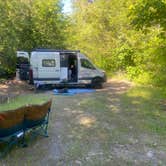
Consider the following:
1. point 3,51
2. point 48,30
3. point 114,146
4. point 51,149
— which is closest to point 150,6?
point 114,146

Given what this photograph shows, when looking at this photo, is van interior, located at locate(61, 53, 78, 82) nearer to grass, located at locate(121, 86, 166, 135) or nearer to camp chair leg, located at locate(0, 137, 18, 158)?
grass, located at locate(121, 86, 166, 135)

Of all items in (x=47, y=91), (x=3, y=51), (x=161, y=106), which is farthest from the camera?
(x=3, y=51)

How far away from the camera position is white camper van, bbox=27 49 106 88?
16.7 metres

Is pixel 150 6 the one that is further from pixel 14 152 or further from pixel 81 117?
pixel 14 152

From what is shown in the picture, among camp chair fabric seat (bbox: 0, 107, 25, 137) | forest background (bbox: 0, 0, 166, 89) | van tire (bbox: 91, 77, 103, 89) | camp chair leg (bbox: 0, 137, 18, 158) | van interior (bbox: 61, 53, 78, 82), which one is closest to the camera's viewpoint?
camp chair fabric seat (bbox: 0, 107, 25, 137)

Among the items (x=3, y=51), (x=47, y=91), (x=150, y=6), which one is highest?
(x=150, y=6)

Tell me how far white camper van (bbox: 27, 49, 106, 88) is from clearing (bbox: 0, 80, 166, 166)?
401cm

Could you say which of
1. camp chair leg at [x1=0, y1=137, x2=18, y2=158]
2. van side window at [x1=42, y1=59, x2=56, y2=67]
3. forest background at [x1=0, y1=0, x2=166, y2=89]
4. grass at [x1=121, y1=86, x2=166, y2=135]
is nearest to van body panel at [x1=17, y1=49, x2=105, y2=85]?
van side window at [x1=42, y1=59, x2=56, y2=67]

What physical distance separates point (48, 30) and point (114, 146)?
1752 centimetres

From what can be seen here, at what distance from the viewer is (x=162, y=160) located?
6293mm

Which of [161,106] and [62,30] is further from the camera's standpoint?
[62,30]

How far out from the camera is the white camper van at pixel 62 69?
1670 centimetres

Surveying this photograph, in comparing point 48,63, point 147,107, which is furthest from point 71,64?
point 147,107

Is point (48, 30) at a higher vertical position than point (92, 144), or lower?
higher
